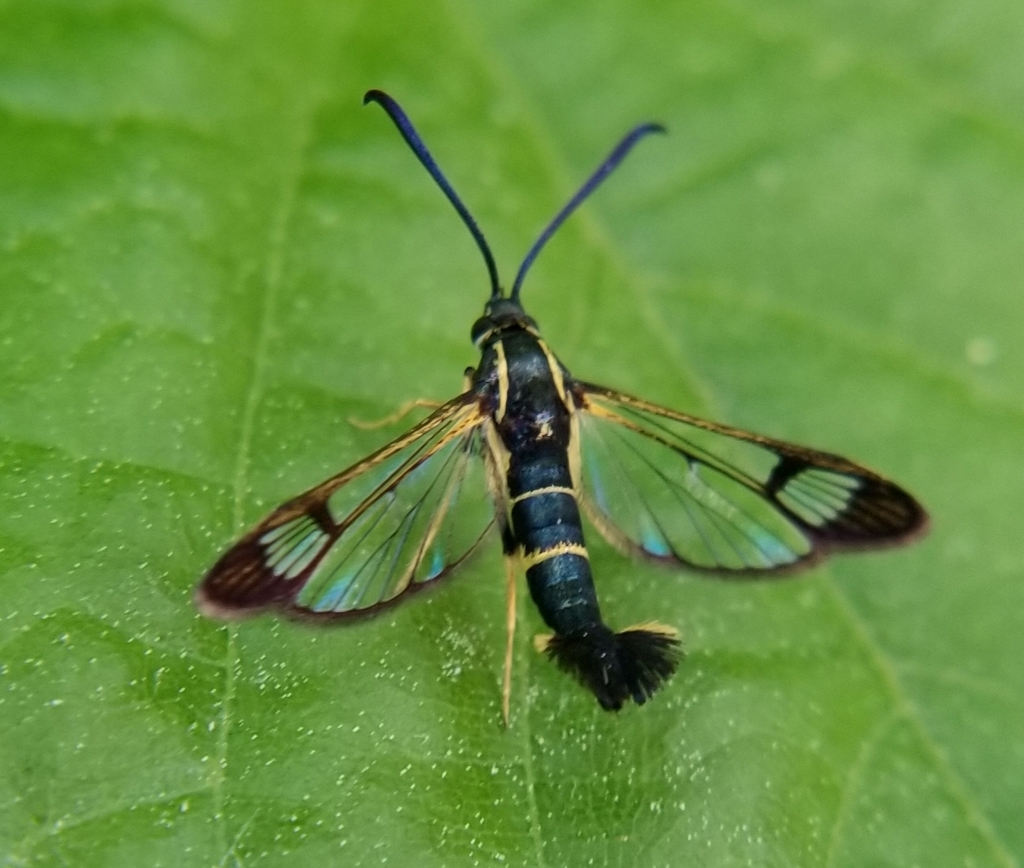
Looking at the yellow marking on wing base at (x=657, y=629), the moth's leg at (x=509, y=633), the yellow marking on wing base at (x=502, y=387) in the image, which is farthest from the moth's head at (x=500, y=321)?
the yellow marking on wing base at (x=657, y=629)

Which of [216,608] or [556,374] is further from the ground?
[556,374]

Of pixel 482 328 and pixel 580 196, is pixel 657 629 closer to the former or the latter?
pixel 482 328

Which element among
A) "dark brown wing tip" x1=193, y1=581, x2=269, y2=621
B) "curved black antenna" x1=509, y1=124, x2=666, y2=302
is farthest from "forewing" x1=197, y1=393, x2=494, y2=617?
"curved black antenna" x1=509, y1=124, x2=666, y2=302

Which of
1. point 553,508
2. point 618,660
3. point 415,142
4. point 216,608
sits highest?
point 415,142

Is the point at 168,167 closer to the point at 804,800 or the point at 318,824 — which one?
the point at 318,824

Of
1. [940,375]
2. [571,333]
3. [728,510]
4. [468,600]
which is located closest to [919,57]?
[940,375]

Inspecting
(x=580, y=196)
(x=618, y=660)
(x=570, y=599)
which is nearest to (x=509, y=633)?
(x=570, y=599)
